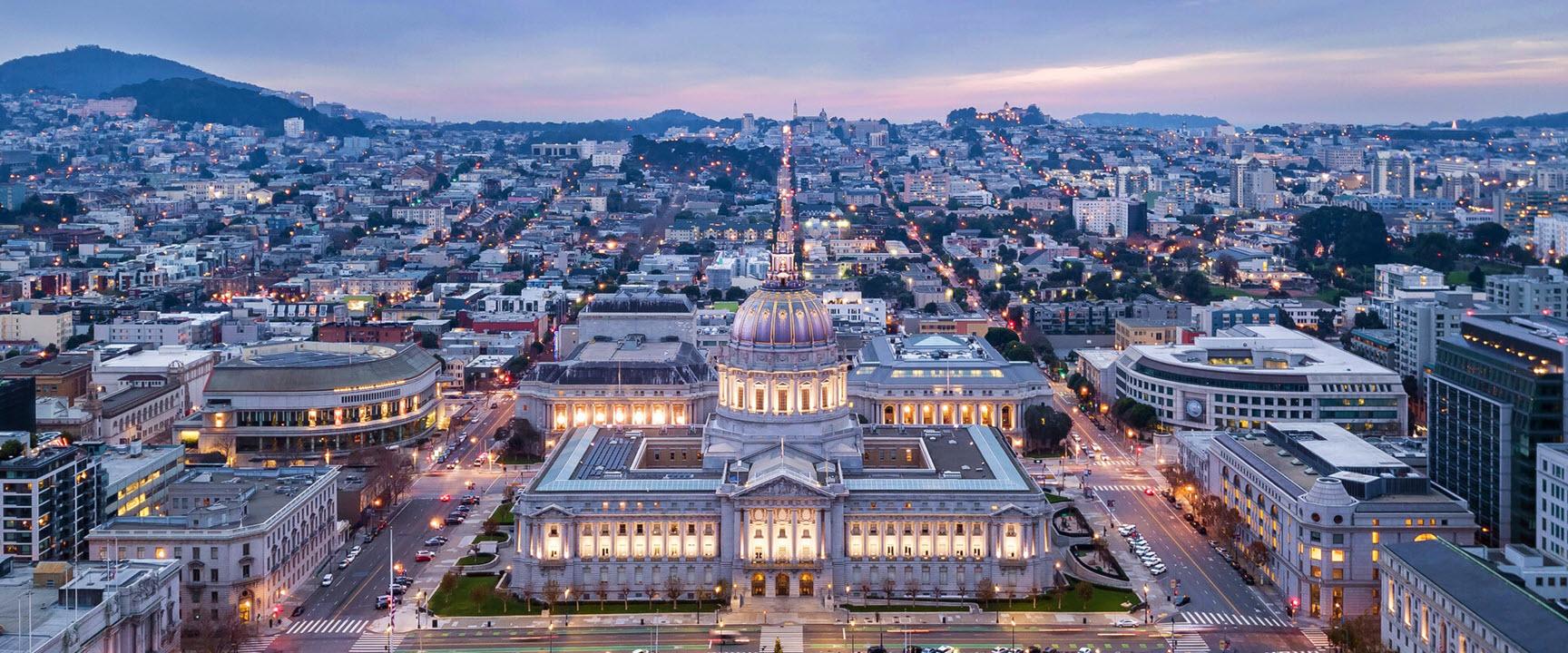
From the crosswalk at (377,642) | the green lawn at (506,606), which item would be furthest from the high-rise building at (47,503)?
the green lawn at (506,606)

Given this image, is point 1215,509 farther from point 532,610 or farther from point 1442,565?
point 532,610

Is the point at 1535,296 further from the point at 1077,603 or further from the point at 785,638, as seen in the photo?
the point at 785,638

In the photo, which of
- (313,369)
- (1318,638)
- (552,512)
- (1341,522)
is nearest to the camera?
(1318,638)

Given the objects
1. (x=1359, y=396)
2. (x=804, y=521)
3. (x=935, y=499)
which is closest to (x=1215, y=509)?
(x=935, y=499)

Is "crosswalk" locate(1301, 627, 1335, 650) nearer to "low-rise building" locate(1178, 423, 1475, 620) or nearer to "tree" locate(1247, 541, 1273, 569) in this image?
"low-rise building" locate(1178, 423, 1475, 620)

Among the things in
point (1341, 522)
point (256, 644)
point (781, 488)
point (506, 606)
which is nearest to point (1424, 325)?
point (1341, 522)

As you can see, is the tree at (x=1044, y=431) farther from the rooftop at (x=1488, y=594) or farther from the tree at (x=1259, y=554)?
the rooftop at (x=1488, y=594)
